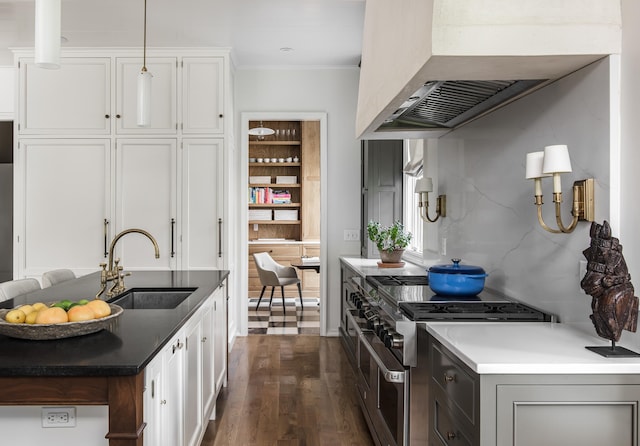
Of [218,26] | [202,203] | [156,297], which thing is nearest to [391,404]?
[156,297]

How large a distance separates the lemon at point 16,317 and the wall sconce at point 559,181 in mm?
1796

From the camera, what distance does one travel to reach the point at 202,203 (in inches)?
188

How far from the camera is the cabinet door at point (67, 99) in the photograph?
15.7 feet

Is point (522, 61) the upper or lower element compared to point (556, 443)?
upper

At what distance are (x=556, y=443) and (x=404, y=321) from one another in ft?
2.36

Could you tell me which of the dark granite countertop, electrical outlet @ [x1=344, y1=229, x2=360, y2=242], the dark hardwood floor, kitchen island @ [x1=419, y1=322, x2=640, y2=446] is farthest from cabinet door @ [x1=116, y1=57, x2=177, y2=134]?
kitchen island @ [x1=419, y1=322, x2=640, y2=446]

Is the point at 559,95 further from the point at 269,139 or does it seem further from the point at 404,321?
the point at 269,139

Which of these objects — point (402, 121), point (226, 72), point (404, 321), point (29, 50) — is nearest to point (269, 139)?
point (226, 72)

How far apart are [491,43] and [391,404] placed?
60.7 inches

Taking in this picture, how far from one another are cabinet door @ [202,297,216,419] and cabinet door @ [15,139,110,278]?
2206mm

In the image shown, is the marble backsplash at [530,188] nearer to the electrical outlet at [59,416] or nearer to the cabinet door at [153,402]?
the cabinet door at [153,402]

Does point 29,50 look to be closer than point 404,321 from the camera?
No

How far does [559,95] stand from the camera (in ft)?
6.31

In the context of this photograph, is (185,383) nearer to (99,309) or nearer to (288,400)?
(99,309)
